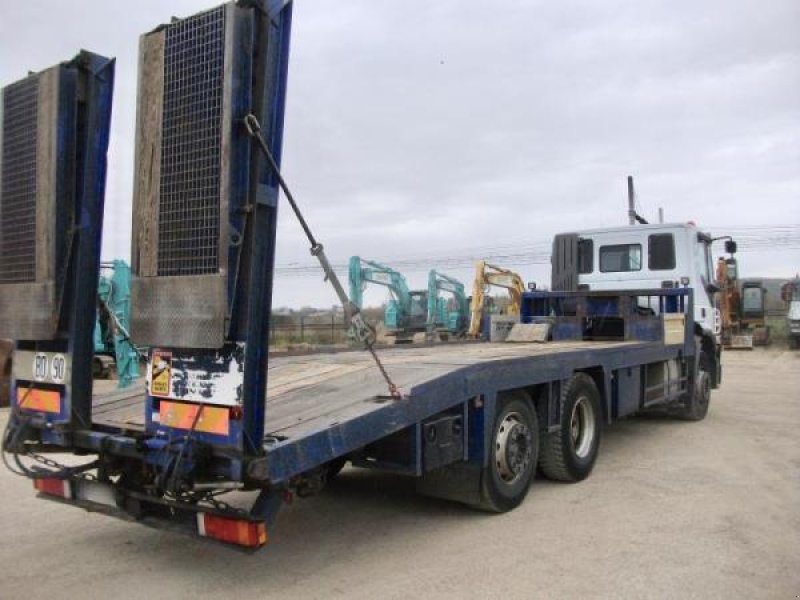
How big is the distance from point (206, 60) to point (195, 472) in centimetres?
223

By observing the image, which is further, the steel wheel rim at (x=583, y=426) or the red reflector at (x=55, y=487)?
the steel wheel rim at (x=583, y=426)

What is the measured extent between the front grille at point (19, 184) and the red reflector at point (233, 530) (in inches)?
79.7

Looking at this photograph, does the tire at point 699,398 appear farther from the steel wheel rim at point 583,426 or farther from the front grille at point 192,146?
the front grille at point 192,146

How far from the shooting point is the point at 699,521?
5.53 meters

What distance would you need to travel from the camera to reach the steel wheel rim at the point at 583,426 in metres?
7.09

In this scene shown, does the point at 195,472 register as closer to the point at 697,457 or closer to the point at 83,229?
the point at 83,229

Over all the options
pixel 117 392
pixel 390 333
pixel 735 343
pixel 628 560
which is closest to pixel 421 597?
pixel 628 560

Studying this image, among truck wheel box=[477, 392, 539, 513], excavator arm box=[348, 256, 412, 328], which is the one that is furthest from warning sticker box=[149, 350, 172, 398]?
excavator arm box=[348, 256, 412, 328]

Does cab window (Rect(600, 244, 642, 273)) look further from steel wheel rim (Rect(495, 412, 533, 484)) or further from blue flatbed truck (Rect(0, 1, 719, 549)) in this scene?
steel wheel rim (Rect(495, 412, 533, 484))

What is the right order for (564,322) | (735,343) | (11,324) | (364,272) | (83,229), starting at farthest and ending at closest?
1. (735,343)
2. (364,272)
3. (564,322)
4. (11,324)
5. (83,229)

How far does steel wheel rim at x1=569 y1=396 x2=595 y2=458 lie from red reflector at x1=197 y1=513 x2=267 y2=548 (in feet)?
13.3

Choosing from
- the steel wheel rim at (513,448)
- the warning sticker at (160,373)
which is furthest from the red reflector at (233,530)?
Answer: the steel wheel rim at (513,448)

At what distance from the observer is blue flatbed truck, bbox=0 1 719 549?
3801 millimetres

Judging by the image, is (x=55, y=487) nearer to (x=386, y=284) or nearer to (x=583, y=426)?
(x=583, y=426)
